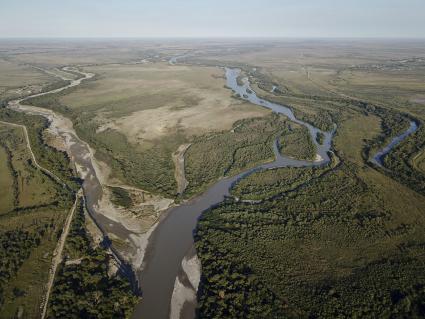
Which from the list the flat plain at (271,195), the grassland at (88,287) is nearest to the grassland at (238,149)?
the flat plain at (271,195)

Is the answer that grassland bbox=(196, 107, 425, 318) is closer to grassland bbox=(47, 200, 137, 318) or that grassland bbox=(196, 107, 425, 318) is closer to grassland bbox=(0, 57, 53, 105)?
grassland bbox=(47, 200, 137, 318)

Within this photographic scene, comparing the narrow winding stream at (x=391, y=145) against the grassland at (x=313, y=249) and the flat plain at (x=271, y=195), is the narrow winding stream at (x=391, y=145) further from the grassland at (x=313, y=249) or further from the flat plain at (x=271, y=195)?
the grassland at (x=313, y=249)

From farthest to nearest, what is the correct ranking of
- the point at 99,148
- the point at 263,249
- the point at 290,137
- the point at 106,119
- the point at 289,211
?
the point at 106,119
the point at 290,137
the point at 99,148
the point at 289,211
the point at 263,249

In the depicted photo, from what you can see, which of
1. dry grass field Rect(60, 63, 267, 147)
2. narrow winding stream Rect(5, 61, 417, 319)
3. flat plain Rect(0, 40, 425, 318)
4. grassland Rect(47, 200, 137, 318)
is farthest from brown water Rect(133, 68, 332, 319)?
dry grass field Rect(60, 63, 267, 147)

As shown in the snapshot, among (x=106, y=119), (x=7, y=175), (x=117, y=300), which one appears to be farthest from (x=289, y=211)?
(x=106, y=119)

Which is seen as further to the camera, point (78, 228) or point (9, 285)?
point (78, 228)

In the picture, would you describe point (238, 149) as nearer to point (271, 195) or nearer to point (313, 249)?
point (271, 195)

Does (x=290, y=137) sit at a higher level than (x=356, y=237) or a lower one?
higher

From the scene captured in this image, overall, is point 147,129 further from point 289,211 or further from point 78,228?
point 289,211

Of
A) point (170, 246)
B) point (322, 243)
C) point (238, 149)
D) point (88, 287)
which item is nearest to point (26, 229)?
point (88, 287)
